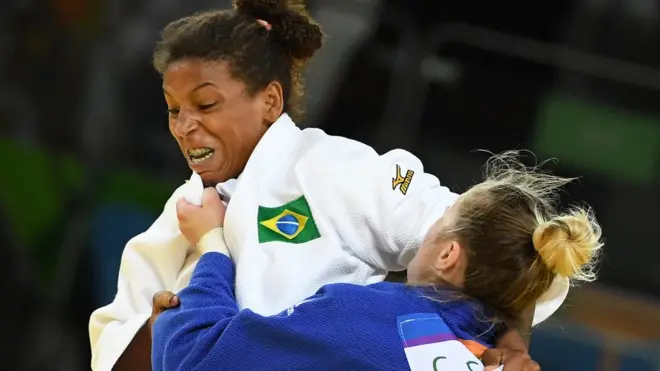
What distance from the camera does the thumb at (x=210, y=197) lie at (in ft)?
4.58

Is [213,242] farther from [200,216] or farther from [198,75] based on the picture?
[198,75]

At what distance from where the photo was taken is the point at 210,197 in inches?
55.2

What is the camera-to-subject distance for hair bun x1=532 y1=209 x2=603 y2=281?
4.09 ft

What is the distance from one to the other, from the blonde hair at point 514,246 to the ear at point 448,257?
0.01 meters

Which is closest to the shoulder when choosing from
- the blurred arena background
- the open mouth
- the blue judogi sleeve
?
the open mouth

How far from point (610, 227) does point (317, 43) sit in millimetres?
1936

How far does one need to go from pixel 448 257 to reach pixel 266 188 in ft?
0.90

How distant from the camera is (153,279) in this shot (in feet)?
4.74

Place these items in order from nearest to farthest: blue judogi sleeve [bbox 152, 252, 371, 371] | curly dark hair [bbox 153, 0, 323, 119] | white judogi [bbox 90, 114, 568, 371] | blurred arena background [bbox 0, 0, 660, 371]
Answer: blue judogi sleeve [bbox 152, 252, 371, 371] → white judogi [bbox 90, 114, 568, 371] → curly dark hair [bbox 153, 0, 323, 119] → blurred arena background [bbox 0, 0, 660, 371]

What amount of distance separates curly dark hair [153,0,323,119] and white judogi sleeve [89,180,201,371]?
7.3 inches

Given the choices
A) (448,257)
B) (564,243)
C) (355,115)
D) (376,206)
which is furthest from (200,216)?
(355,115)

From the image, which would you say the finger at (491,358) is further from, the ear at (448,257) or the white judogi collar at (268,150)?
the white judogi collar at (268,150)

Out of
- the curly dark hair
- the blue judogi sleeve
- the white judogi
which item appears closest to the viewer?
the blue judogi sleeve

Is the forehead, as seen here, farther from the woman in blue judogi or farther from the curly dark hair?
the woman in blue judogi
